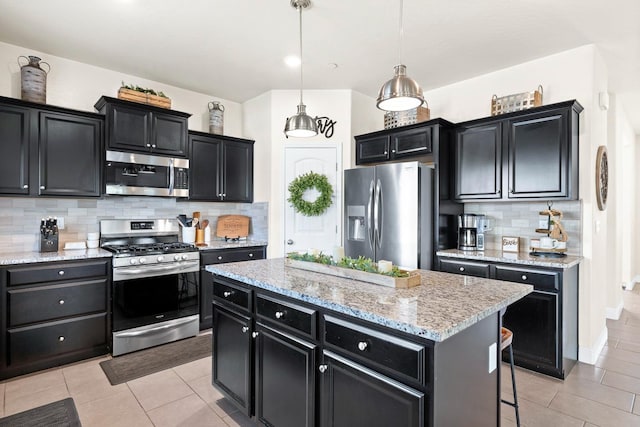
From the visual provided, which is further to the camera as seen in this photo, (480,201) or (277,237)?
(277,237)

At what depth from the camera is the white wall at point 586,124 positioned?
10.3 ft

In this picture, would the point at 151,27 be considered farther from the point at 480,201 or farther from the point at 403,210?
the point at 480,201

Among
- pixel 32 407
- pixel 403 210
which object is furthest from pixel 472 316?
pixel 32 407

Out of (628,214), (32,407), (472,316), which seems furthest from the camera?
(628,214)

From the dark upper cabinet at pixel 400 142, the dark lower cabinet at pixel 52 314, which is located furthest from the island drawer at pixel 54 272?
the dark upper cabinet at pixel 400 142

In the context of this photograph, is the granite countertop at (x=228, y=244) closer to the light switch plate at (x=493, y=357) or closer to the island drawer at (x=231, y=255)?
the island drawer at (x=231, y=255)

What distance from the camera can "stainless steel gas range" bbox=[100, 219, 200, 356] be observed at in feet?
10.7

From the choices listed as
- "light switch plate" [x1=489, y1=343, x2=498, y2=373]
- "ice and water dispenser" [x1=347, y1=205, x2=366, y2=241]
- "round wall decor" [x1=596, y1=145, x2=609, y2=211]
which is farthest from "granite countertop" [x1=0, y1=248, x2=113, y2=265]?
"round wall decor" [x1=596, y1=145, x2=609, y2=211]

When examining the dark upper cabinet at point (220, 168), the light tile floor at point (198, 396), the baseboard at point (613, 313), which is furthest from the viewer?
the baseboard at point (613, 313)

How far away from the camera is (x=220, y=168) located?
4402 millimetres

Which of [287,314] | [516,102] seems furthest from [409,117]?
[287,314]

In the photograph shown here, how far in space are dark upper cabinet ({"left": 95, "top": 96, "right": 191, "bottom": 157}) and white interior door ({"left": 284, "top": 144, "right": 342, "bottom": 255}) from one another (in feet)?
4.11

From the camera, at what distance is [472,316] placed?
1.34 m

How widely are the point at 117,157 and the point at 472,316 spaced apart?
3481 millimetres
